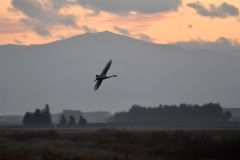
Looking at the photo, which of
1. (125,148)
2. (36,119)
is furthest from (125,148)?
(36,119)

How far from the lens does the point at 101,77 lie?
4872cm

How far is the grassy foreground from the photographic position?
56.9m

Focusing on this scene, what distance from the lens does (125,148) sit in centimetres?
7138

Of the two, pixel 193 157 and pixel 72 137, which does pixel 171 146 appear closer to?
pixel 193 157

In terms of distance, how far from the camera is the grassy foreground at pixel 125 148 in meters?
56.9

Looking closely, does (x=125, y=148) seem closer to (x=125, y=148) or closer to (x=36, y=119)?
(x=125, y=148)

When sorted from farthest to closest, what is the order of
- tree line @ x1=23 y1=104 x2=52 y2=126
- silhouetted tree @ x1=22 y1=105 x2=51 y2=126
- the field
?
silhouetted tree @ x1=22 y1=105 x2=51 y2=126 < tree line @ x1=23 y1=104 x2=52 y2=126 < the field

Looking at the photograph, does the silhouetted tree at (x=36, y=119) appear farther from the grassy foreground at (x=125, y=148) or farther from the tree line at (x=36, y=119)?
the grassy foreground at (x=125, y=148)

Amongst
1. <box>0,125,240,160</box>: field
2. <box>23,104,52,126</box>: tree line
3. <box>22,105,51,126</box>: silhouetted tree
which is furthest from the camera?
<box>22,105,51,126</box>: silhouetted tree

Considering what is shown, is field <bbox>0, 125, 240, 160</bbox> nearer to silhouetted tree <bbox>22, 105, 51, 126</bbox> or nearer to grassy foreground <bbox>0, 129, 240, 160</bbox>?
grassy foreground <bbox>0, 129, 240, 160</bbox>

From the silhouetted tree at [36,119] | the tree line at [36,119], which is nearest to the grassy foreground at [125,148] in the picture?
the tree line at [36,119]

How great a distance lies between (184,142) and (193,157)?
43.8ft

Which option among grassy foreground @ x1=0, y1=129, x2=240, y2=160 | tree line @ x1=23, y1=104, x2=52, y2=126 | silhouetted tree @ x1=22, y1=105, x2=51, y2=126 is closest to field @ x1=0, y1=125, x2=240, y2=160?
grassy foreground @ x1=0, y1=129, x2=240, y2=160

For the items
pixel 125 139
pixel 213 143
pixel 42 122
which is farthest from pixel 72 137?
pixel 42 122
